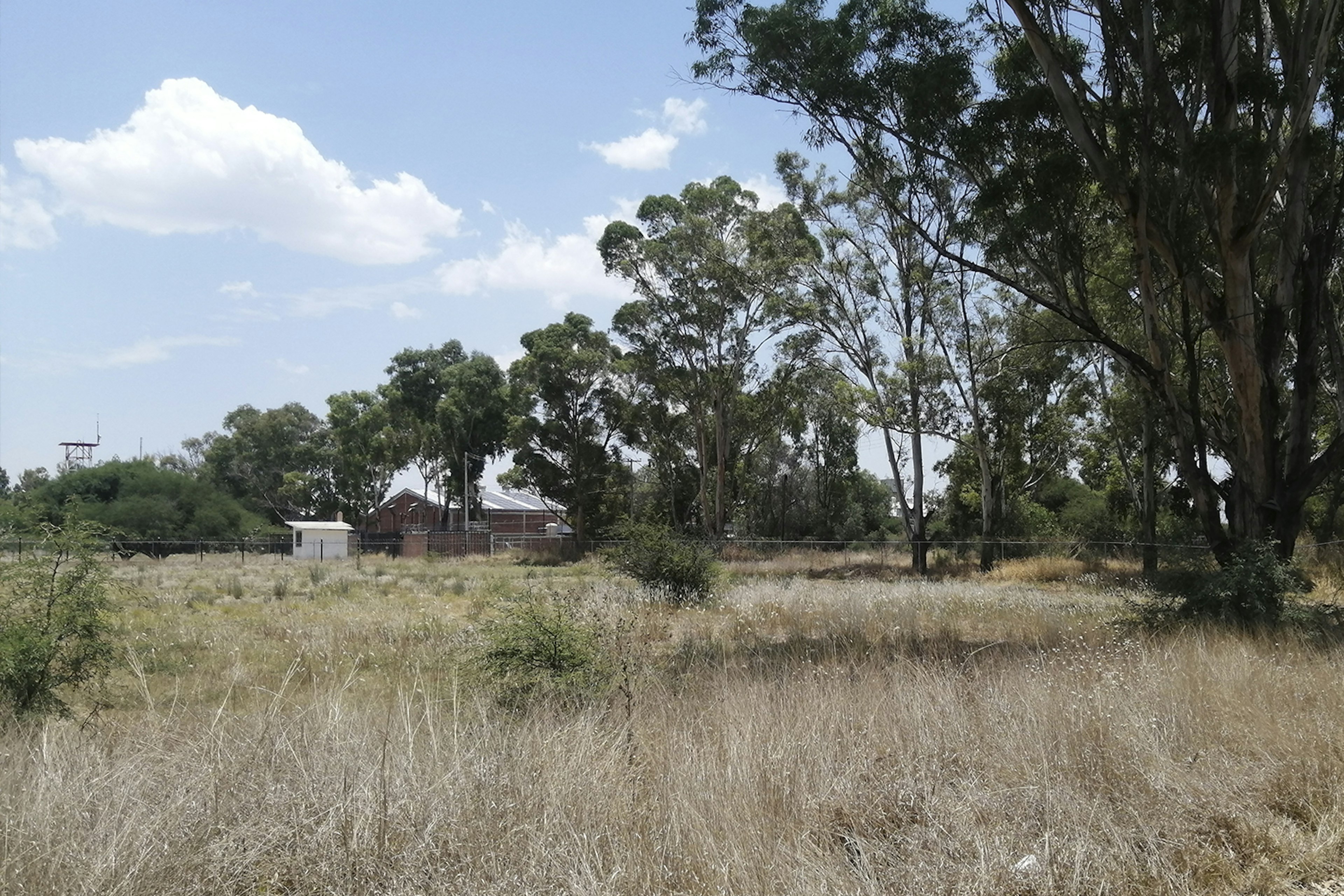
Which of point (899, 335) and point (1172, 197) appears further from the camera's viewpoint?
point (899, 335)

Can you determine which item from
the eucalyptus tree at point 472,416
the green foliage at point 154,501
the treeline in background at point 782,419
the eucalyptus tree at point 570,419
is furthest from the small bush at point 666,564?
the green foliage at point 154,501

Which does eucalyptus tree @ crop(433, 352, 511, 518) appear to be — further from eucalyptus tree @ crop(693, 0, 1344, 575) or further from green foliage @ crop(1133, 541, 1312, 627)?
green foliage @ crop(1133, 541, 1312, 627)

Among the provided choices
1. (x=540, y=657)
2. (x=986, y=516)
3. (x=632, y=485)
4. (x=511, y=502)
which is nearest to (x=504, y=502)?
(x=511, y=502)

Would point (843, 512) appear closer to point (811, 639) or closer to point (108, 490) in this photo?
point (811, 639)

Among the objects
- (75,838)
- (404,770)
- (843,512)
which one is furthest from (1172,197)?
(843,512)

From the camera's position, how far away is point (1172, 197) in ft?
46.8

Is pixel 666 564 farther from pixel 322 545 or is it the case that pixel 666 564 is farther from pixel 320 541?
pixel 320 541

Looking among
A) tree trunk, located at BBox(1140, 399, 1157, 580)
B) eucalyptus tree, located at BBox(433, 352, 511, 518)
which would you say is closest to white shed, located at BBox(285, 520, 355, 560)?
eucalyptus tree, located at BBox(433, 352, 511, 518)

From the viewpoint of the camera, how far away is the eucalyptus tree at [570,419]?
51.0m

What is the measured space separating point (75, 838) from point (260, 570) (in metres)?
34.3

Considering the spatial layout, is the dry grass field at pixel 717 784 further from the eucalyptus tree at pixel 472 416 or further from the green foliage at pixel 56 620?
the eucalyptus tree at pixel 472 416

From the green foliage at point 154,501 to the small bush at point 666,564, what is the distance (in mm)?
50198

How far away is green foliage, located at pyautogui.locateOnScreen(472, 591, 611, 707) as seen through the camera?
24.6 ft

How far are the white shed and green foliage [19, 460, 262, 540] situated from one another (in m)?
12.5
